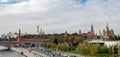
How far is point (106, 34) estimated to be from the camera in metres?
81.9

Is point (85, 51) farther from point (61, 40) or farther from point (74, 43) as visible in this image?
point (61, 40)

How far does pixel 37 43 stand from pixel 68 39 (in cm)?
3057

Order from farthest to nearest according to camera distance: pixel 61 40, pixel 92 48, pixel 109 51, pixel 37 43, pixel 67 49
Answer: pixel 37 43 → pixel 61 40 → pixel 67 49 → pixel 109 51 → pixel 92 48

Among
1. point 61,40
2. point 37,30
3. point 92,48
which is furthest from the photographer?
point 37,30

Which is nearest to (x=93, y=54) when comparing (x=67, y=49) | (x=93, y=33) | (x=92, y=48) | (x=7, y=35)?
(x=92, y=48)

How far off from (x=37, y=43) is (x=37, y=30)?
3265 cm

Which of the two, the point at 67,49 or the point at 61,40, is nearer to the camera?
the point at 67,49

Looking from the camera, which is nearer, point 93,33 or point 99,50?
point 99,50

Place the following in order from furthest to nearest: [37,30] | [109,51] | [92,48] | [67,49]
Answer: [37,30]
[67,49]
[109,51]
[92,48]

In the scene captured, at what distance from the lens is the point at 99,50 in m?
49.8

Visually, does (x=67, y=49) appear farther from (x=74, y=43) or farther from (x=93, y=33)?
(x=93, y=33)

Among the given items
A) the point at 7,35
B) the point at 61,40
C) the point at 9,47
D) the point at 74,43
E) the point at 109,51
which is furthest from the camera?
the point at 7,35

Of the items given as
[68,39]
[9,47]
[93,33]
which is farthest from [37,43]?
[68,39]

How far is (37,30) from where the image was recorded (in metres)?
144
